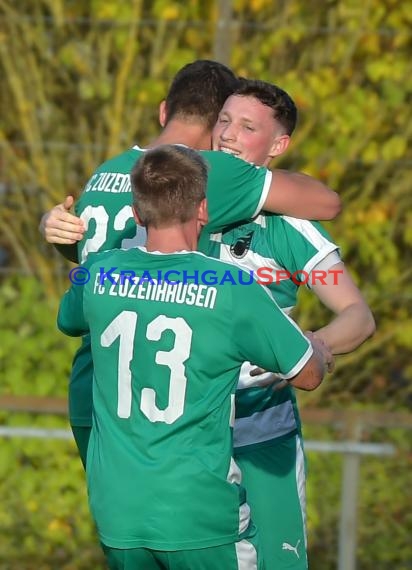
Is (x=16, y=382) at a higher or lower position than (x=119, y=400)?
lower

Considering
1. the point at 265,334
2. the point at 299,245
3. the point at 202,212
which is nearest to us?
the point at 265,334

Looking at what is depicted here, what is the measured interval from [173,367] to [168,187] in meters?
0.50

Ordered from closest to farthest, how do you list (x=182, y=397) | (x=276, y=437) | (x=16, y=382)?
(x=182, y=397), (x=276, y=437), (x=16, y=382)

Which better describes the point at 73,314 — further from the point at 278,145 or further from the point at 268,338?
the point at 278,145

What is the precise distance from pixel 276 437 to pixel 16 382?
9.95 ft

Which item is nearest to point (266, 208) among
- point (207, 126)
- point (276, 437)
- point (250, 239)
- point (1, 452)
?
point (250, 239)

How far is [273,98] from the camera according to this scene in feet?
13.6

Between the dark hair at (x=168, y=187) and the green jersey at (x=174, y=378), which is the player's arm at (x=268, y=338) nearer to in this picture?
the green jersey at (x=174, y=378)

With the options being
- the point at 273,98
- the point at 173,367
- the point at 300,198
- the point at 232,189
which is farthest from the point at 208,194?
the point at 173,367

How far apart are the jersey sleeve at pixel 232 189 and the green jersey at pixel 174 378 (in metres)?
0.44

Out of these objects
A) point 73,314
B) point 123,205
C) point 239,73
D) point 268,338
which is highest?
point 268,338

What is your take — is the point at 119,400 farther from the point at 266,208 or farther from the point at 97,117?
the point at 97,117

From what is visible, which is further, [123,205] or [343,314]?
[123,205]

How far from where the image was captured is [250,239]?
4.08 metres
